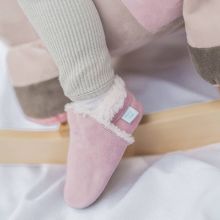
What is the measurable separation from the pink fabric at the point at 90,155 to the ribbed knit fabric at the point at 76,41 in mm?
44

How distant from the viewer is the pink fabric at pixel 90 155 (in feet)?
1.94

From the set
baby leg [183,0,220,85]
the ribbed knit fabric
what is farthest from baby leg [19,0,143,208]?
baby leg [183,0,220,85]

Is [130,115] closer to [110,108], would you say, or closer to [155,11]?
[110,108]

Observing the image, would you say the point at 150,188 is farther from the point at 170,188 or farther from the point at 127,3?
the point at 127,3

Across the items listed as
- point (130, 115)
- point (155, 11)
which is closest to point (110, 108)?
point (130, 115)

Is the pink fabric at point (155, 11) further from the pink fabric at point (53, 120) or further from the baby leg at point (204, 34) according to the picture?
the pink fabric at point (53, 120)

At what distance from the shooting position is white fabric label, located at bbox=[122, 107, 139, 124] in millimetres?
603

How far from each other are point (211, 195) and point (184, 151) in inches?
4.8

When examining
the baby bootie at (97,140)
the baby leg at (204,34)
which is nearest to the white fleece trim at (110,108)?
the baby bootie at (97,140)

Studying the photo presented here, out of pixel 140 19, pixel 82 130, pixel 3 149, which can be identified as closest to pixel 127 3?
pixel 140 19

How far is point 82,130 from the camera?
60cm

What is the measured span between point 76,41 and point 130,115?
0.13 meters

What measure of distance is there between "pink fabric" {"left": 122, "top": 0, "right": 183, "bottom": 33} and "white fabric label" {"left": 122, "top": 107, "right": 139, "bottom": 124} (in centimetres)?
11

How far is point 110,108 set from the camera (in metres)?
0.59
